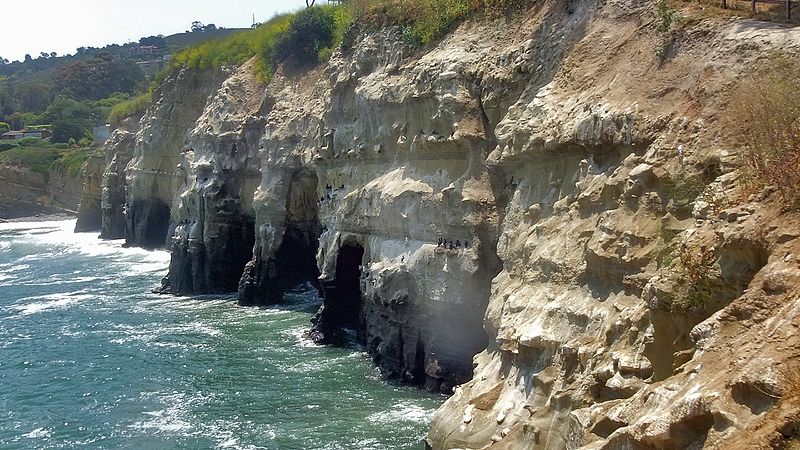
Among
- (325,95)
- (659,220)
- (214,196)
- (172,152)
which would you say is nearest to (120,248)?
(172,152)

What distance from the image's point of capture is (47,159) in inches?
3748

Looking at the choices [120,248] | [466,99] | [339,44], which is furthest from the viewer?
[120,248]

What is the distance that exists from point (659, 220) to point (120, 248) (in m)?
55.1

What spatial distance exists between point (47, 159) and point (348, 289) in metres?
76.2

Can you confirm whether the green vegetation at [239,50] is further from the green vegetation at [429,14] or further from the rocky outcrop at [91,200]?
the rocky outcrop at [91,200]

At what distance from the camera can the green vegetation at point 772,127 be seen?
10.7 m

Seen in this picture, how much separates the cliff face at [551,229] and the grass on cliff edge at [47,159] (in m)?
62.1

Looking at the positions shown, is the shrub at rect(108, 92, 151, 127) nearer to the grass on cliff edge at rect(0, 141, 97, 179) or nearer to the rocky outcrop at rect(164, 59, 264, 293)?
the grass on cliff edge at rect(0, 141, 97, 179)

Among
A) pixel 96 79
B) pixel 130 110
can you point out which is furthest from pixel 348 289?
pixel 96 79

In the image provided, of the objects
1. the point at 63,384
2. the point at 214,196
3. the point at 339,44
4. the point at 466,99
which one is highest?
the point at 339,44

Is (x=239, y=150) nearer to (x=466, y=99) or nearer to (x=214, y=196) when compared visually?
(x=214, y=196)

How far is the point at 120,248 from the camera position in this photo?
61.8 metres

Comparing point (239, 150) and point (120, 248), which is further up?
point (239, 150)

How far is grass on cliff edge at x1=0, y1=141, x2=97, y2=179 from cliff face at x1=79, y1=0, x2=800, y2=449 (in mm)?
62127
